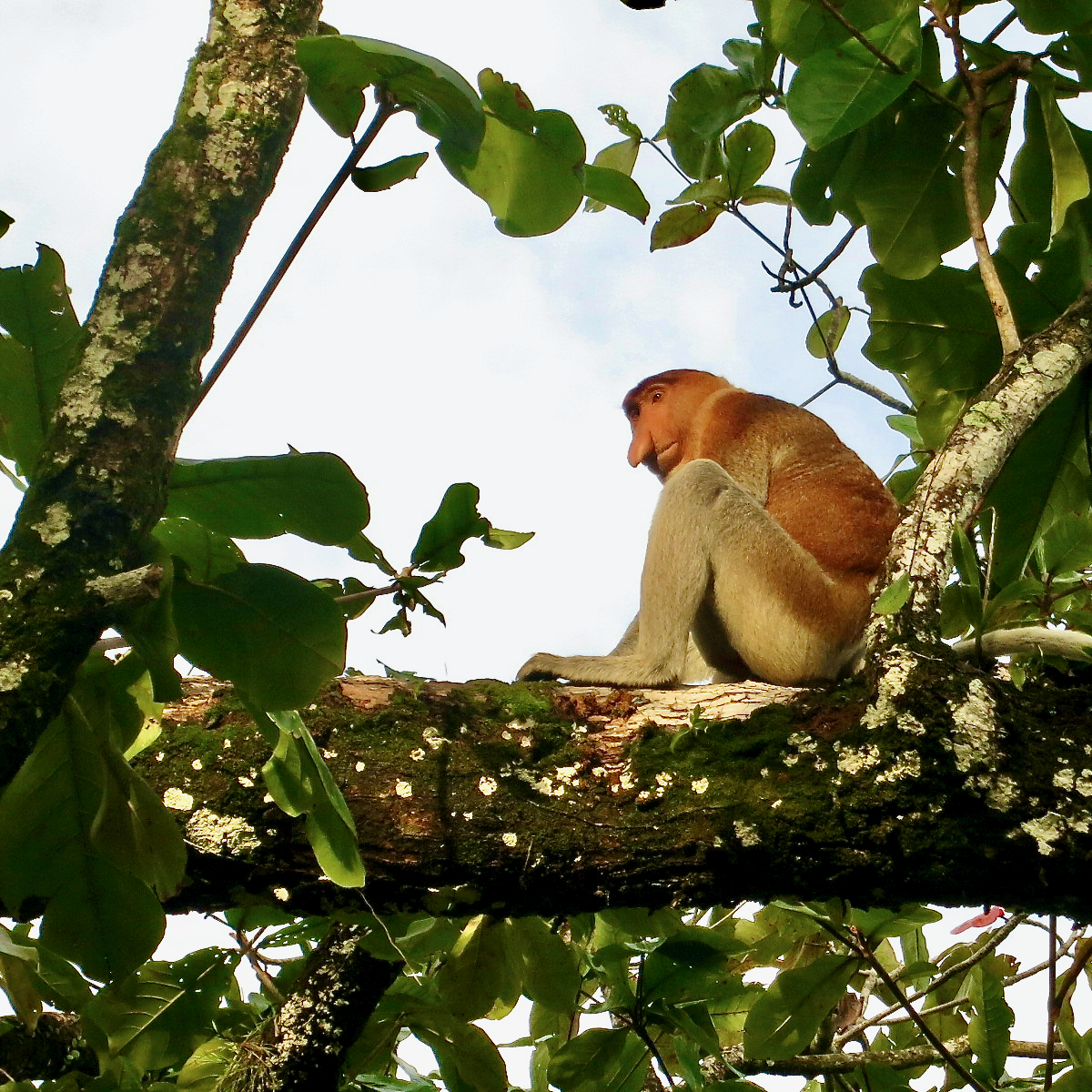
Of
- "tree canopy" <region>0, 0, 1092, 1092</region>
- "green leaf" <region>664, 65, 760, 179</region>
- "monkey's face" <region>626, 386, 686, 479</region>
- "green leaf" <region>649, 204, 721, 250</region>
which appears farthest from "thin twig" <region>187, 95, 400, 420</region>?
"monkey's face" <region>626, 386, 686, 479</region>

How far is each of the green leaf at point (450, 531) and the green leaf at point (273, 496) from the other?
35cm

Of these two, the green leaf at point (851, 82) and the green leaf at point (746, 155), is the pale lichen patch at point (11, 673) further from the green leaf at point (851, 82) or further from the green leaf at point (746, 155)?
the green leaf at point (746, 155)

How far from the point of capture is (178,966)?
2.67 meters

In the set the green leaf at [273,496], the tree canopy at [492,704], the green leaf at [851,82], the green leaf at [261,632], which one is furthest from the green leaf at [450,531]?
the green leaf at [851,82]

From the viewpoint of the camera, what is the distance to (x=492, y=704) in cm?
243

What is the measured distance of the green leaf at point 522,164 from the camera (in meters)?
1.88

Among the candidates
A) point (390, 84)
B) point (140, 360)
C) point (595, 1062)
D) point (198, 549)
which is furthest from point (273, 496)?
point (595, 1062)

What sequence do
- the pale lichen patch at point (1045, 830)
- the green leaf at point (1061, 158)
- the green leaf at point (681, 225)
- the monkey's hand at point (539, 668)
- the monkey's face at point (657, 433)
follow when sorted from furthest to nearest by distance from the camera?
the monkey's face at point (657, 433) < the green leaf at point (681, 225) < the monkey's hand at point (539, 668) < the green leaf at point (1061, 158) < the pale lichen patch at point (1045, 830)

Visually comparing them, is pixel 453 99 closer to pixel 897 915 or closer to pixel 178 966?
pixel 178 966

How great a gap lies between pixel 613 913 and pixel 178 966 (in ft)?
3.52

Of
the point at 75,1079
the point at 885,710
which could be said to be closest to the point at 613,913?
the point at 885,710

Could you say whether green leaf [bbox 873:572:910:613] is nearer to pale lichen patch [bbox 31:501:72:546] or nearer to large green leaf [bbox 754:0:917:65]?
large green leaf [bbox 754:0:917:65]

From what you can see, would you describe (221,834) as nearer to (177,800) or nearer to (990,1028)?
(177,800)

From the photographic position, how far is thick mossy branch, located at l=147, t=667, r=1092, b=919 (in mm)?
2086
